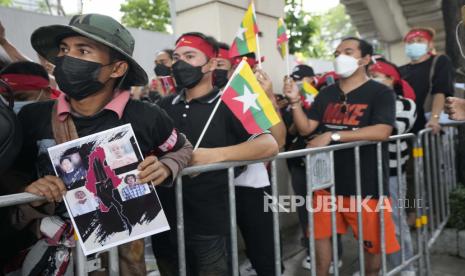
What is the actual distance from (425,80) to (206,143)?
3.15 metres

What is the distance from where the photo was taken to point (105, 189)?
5.28 ft

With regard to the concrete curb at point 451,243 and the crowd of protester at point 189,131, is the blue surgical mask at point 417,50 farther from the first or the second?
the concrete curb at point 451,243

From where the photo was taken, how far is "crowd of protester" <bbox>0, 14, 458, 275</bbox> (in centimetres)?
175

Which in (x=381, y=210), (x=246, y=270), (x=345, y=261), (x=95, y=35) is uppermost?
(x=95, y=35)

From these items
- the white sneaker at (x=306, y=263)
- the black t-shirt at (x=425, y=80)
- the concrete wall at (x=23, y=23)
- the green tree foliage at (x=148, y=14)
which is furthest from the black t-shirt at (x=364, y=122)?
the green tree foliage at (x=148, y=14)

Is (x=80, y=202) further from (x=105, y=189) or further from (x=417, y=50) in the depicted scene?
(x=417, y=50)

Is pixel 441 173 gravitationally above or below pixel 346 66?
below

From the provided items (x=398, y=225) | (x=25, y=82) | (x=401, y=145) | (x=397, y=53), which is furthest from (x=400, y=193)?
(x=397, y=53)

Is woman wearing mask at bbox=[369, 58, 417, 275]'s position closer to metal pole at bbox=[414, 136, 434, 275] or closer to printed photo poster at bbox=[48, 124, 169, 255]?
metal pole at bbox=[414, 136, 434, 275]

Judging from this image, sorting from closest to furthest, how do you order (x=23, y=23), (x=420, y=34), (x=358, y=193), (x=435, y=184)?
(x=358, y=193) → (x=23, y=23) → (x=435, y=184) → (x=420, y=34)

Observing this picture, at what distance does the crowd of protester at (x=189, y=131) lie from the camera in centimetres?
175

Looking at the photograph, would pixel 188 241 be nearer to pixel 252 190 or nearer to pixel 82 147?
pixel 252 190

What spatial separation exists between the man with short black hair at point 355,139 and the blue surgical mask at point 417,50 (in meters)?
1.70

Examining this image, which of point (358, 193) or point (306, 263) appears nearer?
point (358, 193)
